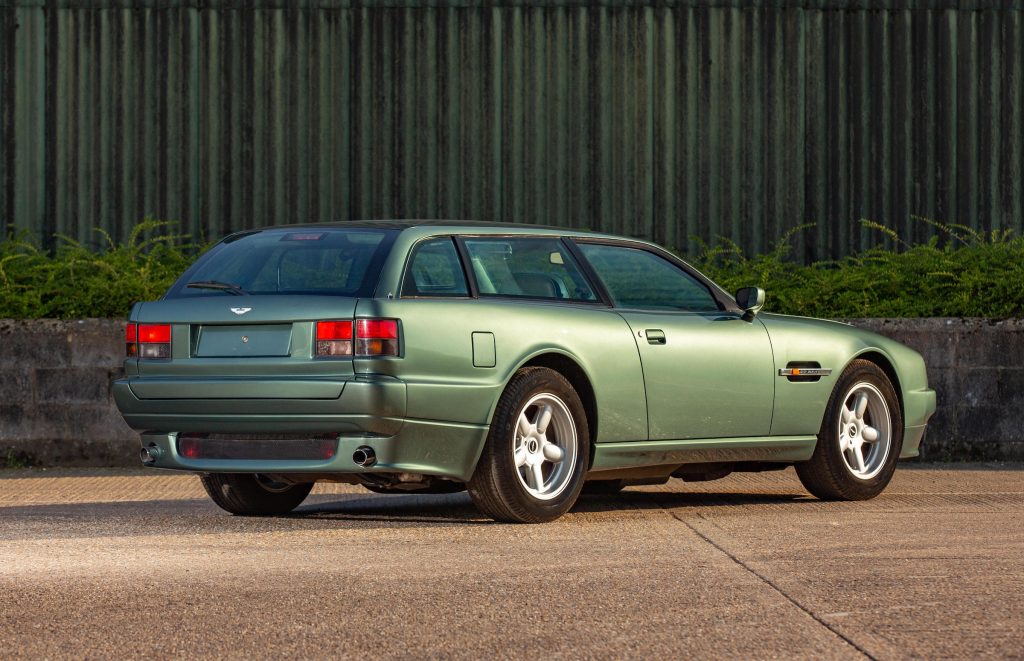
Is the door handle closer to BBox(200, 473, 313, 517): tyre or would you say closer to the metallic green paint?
the metallic green paint

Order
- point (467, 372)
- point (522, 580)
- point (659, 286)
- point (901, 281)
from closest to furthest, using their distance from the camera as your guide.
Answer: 1. point (522, 580)
2. point (467, 372)
3. point (659, 286)
4. point (901, 281)

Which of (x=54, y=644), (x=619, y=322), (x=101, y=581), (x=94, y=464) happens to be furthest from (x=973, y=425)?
(x=54, y=644)

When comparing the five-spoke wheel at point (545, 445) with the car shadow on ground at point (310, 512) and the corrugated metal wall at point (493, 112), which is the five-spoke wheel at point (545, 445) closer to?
the car shadow on ground at point (310, 512)

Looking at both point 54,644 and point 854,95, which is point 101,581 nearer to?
point 54,644

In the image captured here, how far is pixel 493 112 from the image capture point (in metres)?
15.8

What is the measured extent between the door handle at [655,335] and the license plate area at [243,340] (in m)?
1.96

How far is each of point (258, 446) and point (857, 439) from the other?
3.60 metres

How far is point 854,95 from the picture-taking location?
1592cm

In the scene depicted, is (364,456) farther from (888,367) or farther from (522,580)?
(888,367)

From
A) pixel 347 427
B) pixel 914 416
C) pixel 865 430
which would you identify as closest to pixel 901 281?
pixel 914 416

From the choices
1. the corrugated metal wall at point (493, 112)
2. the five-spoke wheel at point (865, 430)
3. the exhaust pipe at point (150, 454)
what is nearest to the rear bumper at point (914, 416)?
the five-spoke wheel at point (865, 430)

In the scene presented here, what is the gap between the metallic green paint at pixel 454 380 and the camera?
8.14 meters

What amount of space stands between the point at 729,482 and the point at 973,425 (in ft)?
8.38

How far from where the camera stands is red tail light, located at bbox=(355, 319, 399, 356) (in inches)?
319
